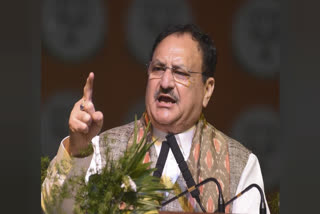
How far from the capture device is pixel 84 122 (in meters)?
3.04

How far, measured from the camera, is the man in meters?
3.70

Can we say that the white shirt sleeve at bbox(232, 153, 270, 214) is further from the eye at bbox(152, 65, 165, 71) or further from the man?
the eye at bbox(152, 65, 165, 71)

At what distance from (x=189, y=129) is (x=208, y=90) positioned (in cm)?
34

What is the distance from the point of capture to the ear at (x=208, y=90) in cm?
393

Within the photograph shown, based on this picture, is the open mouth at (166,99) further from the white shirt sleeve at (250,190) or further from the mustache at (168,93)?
the white shirt sleeve at (250,190)

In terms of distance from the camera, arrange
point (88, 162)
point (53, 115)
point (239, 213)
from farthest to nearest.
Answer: point (53, 115), point (239, 213), point (88, 162)

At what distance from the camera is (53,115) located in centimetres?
406

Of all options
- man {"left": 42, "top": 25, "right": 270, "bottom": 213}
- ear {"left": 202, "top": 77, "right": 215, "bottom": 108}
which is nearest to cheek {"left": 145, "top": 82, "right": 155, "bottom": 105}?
man {"left": 42, "top": 25, "right": 270, "bottom": 213}

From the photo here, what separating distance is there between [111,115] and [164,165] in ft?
2.28

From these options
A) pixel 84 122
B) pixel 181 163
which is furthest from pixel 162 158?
pixel 84 122

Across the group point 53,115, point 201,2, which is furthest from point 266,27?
point 53,115

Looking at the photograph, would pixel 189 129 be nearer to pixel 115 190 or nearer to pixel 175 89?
pixel 175 89

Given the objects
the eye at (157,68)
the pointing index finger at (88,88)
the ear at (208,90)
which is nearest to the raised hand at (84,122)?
the pointing index finger at (88,88)

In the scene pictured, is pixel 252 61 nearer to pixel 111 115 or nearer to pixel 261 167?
pixel 261 167
